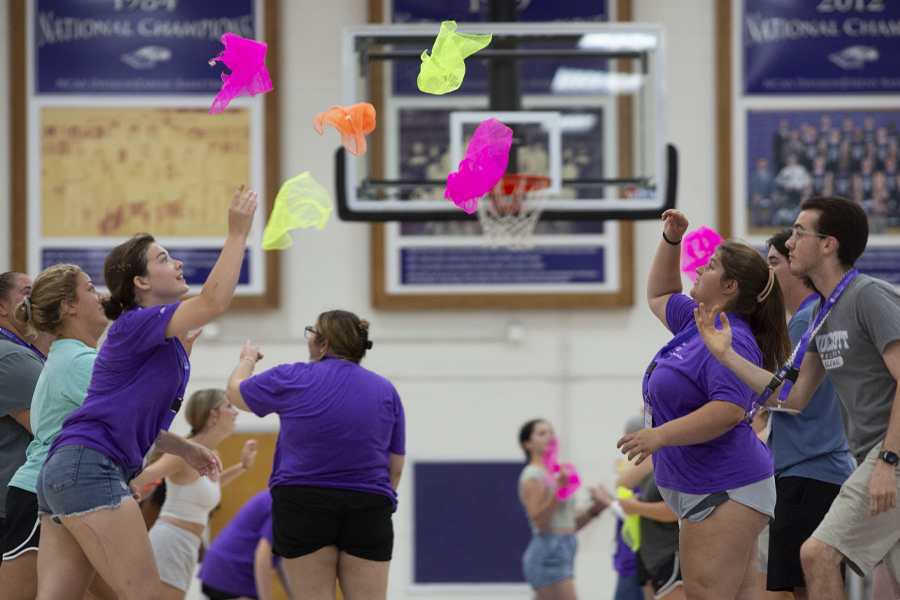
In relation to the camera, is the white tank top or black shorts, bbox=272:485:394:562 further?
the white tank top

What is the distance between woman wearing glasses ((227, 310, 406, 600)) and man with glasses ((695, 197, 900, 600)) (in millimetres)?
1309

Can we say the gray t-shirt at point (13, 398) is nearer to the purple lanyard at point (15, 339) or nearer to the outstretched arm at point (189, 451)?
the purple lanyard at point (15, 339)

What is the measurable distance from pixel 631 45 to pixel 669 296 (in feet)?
8.25

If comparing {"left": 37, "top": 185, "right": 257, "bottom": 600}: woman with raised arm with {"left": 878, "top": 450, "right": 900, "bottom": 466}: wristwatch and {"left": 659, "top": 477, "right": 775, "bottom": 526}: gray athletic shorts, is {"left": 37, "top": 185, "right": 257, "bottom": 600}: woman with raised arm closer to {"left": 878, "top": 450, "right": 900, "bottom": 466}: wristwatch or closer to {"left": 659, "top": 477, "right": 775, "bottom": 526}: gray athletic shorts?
{"left": 659, "top": 477, "right": 775, "bottom": 526}: gray athletic shorts

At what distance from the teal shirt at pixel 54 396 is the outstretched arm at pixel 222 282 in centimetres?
42

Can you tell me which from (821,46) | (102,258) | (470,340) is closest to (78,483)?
(470,340)

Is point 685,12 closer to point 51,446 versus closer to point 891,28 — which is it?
point 891,28

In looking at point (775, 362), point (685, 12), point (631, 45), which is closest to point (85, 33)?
point (631, 45)

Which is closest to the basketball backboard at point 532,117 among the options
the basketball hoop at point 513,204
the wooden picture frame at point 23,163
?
the basketball hoop at point 513,204

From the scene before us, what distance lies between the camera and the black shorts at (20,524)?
8.92 ft

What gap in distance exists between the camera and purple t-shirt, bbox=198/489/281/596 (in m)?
4.11

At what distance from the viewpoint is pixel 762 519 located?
99.5 inches

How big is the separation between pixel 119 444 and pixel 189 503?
5.05 feet

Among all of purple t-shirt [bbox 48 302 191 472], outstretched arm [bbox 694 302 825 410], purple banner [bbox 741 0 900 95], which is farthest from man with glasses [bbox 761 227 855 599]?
purple banner [bbox 741 0 900 95]
